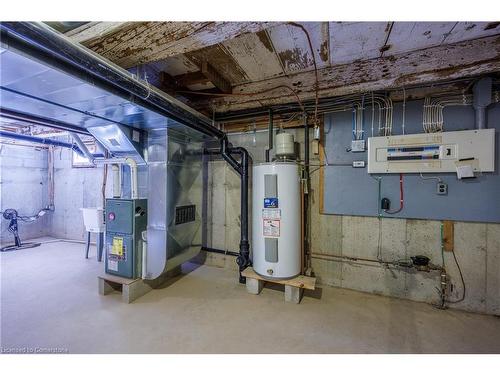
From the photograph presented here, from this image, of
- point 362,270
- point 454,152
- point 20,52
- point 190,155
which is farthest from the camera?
point 190,155

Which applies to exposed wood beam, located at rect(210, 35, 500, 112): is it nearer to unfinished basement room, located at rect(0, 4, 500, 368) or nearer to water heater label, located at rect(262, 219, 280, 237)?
unfinished basement room, located at rect(0, 4, 500, 368)

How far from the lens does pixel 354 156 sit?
259cm

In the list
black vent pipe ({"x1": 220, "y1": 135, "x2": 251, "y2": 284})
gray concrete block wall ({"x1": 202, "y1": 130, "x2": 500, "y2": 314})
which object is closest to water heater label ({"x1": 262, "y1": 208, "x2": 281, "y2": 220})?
black vent pipe ({"x1": 220, "y1": 135, "x2": 251, "y2": 284})

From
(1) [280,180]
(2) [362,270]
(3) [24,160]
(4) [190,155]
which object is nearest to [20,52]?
(4) [190,155]

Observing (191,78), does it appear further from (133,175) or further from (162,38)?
(133,175)

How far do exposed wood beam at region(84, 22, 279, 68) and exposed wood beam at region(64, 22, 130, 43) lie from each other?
0.11 ft

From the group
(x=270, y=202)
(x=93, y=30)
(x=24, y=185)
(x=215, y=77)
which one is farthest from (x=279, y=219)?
(x=24, y=185)

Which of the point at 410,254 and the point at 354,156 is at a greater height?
the point at 354,156

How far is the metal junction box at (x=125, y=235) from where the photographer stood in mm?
2496

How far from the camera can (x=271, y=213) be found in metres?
2.41

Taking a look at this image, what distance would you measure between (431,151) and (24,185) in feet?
24.8

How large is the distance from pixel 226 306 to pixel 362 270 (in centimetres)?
166

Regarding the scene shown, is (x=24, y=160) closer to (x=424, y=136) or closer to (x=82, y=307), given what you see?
(x=82, y=307)
